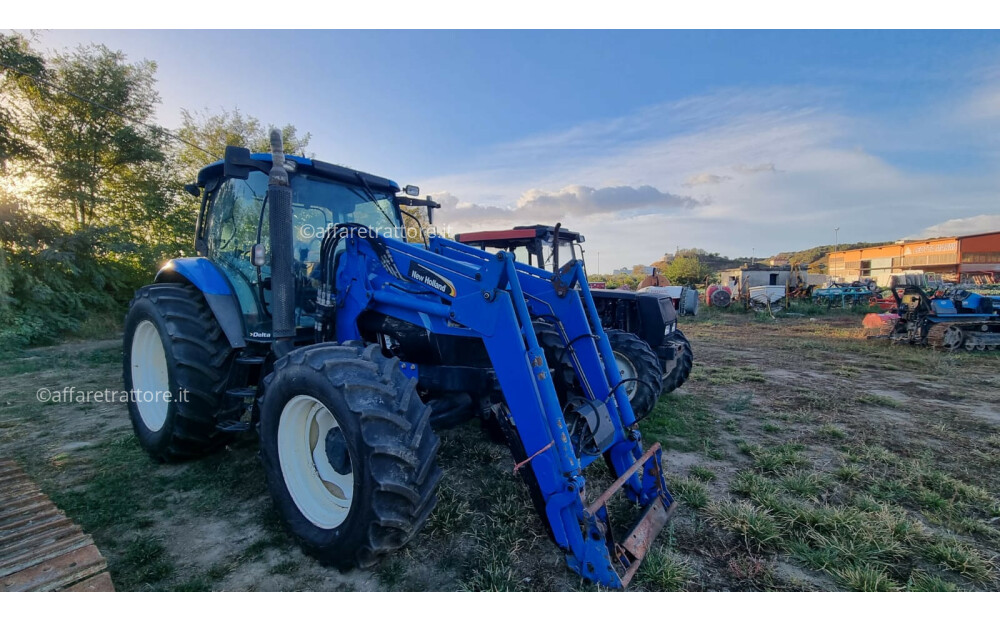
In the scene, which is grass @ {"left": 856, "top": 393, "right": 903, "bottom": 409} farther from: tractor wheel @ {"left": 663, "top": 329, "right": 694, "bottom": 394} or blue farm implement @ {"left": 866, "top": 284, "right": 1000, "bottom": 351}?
blue farm implement @ {"left": 866, "top": 284, "right": 1000, "bottom": 351}

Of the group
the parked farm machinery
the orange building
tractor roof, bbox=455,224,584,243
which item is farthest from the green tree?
the orange building

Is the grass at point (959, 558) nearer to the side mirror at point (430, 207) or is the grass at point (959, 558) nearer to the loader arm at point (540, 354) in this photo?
the loader arm at point (540, 354)

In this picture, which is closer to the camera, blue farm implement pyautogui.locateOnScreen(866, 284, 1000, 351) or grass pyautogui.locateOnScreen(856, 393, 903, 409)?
grass pyautogui.locateOnScreen(856, 393, 903, 409)

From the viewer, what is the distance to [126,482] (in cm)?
341

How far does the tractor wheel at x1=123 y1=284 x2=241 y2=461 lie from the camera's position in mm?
3365

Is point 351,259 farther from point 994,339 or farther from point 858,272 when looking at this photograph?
point 858,272

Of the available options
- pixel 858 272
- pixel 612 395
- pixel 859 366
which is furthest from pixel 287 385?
pixel 858 272

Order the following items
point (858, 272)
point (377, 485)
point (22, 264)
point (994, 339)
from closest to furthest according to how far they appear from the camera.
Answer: point (377, 485)
point (994, 339)
point (22, 264)
point (858, 272)

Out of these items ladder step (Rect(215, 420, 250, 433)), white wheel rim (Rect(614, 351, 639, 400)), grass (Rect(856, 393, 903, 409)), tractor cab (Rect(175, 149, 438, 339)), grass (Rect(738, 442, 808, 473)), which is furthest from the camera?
grass (Rect(856, 393, 903, 409))

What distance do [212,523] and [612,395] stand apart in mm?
2681

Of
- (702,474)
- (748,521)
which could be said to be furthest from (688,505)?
(702,474)

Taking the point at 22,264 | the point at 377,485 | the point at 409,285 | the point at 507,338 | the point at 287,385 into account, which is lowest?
the point at 377,485

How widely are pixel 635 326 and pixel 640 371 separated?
105cm

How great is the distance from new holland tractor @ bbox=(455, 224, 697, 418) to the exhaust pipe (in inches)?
78.8
